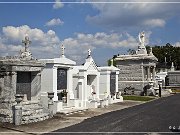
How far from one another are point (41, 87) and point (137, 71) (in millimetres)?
20186

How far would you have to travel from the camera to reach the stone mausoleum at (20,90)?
533 inches

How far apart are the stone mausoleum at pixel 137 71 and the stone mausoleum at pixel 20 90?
2061 cm

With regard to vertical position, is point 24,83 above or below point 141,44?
below

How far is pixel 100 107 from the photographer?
Result: 2017 centimetres

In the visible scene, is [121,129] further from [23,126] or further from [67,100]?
[67,100]

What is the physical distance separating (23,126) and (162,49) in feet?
246

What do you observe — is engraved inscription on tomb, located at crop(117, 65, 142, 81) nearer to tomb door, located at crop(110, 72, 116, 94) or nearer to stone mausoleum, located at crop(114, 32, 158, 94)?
stone mausoleum, located at crop(114, 32, 158, 94)

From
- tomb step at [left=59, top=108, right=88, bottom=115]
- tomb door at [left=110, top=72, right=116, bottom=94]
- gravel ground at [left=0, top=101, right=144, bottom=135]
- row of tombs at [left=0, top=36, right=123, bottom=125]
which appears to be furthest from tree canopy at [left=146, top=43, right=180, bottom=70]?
gravel ground at [left=0, top=101, right=144, bottom=135]

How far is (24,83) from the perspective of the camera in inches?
609

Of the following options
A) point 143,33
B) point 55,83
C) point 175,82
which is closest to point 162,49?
point 175,82

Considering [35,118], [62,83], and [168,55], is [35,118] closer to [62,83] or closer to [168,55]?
[62,83]

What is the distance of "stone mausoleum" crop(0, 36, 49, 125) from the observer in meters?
13.5

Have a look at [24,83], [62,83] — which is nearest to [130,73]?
[62,83]

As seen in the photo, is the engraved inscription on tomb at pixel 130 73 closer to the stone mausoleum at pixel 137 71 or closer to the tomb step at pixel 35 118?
the stone mausoleum at pixel 137 71
